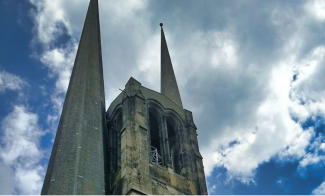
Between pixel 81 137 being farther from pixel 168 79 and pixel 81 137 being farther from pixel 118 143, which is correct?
pixel 168 79

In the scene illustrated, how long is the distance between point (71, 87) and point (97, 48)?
4596mm

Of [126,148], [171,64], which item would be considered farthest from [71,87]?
[171,64]

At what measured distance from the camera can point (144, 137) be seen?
22375 millimetres

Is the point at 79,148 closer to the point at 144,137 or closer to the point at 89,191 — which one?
the point at 89,191

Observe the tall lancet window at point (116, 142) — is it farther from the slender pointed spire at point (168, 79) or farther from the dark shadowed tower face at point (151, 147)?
the slender pointed spire at point (168, 79)

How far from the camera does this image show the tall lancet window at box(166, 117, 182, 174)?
2414cm

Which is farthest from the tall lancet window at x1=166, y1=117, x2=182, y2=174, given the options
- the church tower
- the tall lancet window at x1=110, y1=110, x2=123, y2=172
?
the tall lancet window at x1=110, y1=110, x2=123, y2=172

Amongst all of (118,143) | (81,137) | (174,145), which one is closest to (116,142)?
(118,143)

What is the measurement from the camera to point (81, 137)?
2058 centimetres

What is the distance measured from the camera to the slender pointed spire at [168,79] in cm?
3104

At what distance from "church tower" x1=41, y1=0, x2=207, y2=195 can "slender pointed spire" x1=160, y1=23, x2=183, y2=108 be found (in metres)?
3.88

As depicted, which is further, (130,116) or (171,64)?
(171,64)

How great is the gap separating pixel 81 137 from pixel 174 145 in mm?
6680

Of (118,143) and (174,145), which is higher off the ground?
(174,145)
